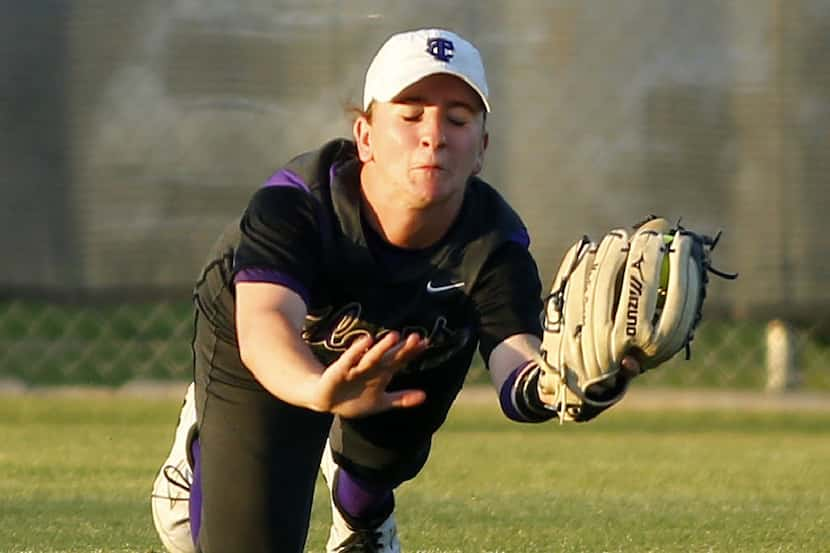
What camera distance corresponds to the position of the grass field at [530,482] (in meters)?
4.72

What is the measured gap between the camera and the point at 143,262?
764 centimetres

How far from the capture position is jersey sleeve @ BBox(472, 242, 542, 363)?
380 centimetres

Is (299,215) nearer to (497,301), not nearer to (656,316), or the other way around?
(497,301)

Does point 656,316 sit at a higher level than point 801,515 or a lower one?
higher

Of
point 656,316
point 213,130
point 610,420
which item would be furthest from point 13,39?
point 656,316

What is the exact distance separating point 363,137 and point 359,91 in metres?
3.74

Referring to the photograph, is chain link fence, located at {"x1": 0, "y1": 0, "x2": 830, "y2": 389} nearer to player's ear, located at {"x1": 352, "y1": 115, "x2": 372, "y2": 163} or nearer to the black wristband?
player's ear, located at {"x1": 352, "y1": 115, "x2": 372, "y2": 163}

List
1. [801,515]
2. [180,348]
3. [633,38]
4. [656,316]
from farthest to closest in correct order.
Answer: [180,348] → [633,38] → [801,515] → [656,316]

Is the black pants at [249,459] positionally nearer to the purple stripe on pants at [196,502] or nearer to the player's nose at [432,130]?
the purple stripe on pants at [196,502]

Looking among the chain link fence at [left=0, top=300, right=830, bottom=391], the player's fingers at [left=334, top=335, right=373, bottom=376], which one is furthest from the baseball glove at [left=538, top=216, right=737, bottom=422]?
the chain link fence at [left=0, top=300, right=830, bottom=391]

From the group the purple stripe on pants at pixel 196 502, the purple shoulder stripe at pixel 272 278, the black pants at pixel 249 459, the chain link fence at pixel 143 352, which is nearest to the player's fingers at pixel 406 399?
the purple shoulder stripe at pixel 272 278

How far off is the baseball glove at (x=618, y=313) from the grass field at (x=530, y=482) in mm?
1246

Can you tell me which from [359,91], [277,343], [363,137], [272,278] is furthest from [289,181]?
[359,91]

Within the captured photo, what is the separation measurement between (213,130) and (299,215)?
395cm
